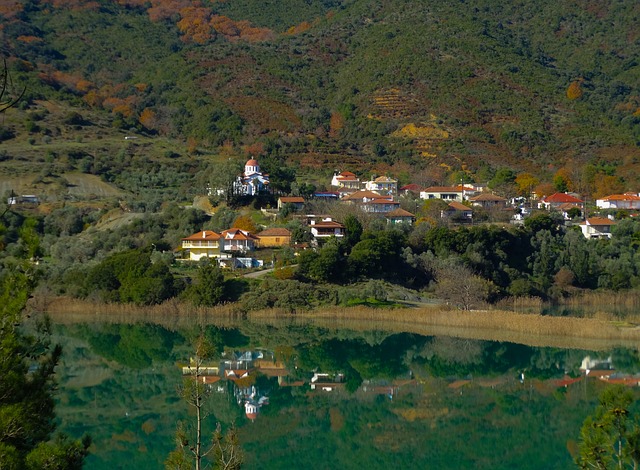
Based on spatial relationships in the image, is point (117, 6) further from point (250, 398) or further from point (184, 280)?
point (250, 398)

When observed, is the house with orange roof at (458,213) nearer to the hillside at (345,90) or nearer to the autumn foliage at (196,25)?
the hillside at (345,90)

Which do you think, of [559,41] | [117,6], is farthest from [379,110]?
[117,6]

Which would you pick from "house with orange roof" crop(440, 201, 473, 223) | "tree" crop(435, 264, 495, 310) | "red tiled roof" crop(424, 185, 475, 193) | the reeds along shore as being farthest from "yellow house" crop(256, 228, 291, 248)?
"red tiled roof" crop(424, 185, 475, 193)

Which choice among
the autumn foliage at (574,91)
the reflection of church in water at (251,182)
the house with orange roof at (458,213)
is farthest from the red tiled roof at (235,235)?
the autumn foliage at (574,91)

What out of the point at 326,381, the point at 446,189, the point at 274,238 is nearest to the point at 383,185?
the point at 446,189

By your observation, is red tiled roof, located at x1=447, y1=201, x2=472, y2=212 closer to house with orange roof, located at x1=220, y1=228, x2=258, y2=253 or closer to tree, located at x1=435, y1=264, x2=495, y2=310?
tree, located at x1=435, y1=264, x2=495, y2=310
